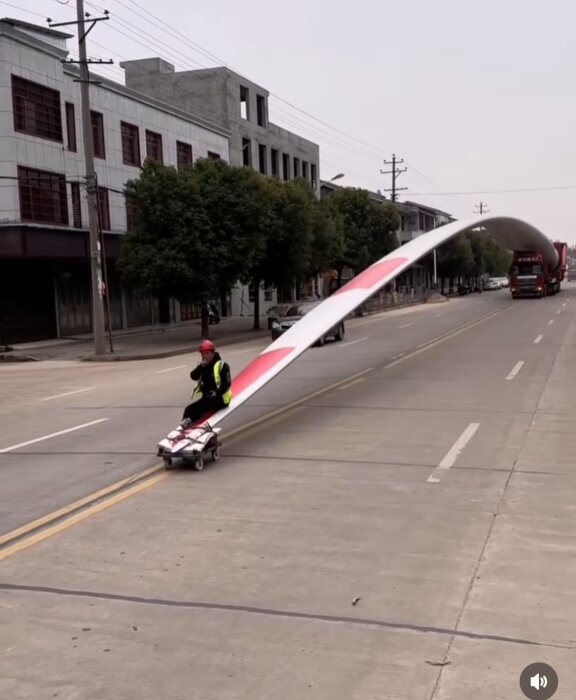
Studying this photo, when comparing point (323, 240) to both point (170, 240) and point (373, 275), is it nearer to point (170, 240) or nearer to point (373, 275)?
point (170, 240)

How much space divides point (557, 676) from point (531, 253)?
54588 millimetres

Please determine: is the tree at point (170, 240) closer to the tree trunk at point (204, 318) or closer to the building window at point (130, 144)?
the tree trunk at point (204, 318)

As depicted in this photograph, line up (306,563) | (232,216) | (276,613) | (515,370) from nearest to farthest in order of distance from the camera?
(276,613)
(306,563)
(515,370)
(232,216)

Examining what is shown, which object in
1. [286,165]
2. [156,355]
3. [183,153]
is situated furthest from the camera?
[286,165]

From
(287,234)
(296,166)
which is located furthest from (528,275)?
(287,234)

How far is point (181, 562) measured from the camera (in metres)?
5.63

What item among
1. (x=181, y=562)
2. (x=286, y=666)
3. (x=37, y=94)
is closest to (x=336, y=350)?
(x=37, y=94)

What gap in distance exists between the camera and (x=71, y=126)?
31516 mm

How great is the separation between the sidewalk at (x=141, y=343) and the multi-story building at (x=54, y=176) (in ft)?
5.25

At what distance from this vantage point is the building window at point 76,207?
1221 inches

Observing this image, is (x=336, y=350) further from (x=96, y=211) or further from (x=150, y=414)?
(x=150, y=414)

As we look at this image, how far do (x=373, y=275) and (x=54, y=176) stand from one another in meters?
18.4

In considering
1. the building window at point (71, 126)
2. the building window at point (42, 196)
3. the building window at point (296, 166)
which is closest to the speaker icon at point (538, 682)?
the building window at point (42, 196)

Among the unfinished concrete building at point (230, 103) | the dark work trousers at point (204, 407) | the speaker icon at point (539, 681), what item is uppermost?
the unfinished concrete building at point (230, 103)
